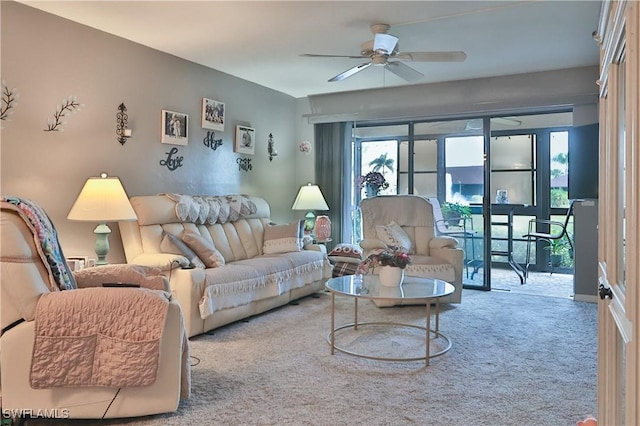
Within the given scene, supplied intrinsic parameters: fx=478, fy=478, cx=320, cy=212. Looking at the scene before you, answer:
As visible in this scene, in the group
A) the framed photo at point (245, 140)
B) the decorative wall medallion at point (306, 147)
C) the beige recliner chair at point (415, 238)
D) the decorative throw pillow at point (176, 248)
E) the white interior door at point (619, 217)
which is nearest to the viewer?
the white interior door at point (619, 217)

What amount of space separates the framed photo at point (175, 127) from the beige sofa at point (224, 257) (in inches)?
24.6

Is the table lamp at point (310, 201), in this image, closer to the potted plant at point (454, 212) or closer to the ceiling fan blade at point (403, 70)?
the potted plant at point (454, 212)

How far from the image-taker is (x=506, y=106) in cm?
539

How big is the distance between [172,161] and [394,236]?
2.33 metres

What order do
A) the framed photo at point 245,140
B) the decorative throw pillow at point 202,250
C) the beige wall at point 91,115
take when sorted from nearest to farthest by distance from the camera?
the beige wall at point 91,115
the decorative throw pillow at point 202,250
the framed photo at point 245,140

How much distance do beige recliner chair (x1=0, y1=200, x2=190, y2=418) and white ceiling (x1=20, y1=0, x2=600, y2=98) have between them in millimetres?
2069

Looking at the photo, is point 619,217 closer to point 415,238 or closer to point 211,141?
point 415,238

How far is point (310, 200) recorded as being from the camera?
6.01 metres

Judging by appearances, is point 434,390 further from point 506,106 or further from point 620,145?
point 506,106

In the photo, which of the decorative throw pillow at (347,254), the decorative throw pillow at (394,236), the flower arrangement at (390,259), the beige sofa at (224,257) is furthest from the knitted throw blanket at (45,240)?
the decorative throw pillow at (347,254)

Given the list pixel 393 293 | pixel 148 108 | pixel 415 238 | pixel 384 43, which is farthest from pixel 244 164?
pixel 393 293

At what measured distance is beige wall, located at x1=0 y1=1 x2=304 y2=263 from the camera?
341 centimetres

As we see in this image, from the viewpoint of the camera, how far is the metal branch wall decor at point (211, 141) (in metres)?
5.09
